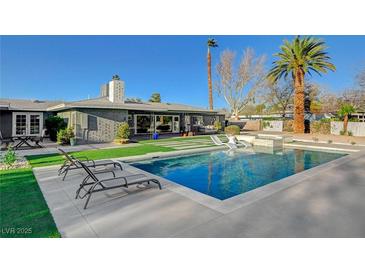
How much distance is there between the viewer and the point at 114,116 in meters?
17.9

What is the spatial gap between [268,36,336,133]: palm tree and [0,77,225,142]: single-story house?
1126 cm

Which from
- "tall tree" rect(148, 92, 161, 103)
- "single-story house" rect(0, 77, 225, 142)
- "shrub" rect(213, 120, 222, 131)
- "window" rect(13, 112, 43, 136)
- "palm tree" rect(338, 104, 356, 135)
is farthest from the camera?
"tall tree" rect(148, 92, 161, 103)

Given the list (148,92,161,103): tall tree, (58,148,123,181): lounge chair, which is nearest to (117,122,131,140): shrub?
(58,148,123,181): lounge chair

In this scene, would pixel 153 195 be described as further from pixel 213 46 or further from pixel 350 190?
pixel 213 46

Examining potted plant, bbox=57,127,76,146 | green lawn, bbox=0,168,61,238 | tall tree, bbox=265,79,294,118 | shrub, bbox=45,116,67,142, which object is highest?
tall tree, bbox=265,79,294,118

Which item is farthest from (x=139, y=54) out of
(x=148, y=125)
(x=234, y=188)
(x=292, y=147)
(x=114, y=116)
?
(x=234, y=188)

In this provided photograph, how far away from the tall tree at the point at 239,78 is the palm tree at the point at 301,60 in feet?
19.1

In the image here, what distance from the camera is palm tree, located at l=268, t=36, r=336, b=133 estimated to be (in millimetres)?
23578

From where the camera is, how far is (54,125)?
58.5 ft

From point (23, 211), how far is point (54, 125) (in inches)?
618

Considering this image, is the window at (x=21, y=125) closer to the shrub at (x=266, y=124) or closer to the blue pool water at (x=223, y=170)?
the blue pool water at (x=223, y=170)

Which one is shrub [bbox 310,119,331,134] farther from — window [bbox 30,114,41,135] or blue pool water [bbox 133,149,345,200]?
window [bbox 30,114,41,135]

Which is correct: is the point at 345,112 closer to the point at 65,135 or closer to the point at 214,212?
the point at 214,212

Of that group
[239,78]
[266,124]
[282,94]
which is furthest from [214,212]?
[282,94]
